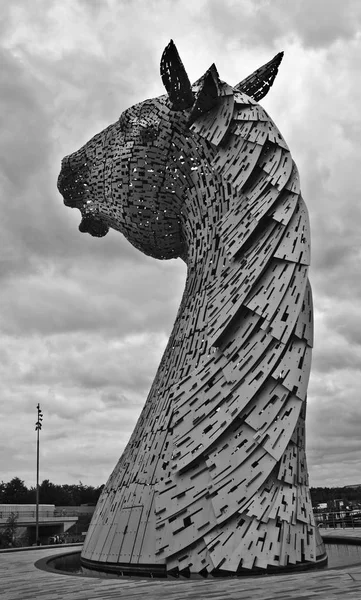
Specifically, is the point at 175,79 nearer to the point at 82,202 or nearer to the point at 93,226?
the point at 82,202

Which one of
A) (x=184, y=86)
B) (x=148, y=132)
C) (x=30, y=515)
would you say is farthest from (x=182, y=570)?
(x=30, y=515)

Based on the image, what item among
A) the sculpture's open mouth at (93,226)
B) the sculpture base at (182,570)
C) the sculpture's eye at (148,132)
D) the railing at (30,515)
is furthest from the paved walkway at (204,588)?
the railing at (30,515)

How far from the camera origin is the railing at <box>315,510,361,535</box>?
1994 cm

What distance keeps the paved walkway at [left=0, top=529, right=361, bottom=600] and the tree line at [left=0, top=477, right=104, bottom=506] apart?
53.8 meters

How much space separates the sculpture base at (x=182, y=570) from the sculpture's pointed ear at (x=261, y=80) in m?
8.66

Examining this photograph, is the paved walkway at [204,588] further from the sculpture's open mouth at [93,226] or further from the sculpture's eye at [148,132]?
the sculpture's open mouth at [93,226]

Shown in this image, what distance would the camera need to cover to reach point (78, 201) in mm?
12477

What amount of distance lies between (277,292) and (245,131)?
2.86m

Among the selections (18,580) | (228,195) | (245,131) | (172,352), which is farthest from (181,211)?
(18,580)

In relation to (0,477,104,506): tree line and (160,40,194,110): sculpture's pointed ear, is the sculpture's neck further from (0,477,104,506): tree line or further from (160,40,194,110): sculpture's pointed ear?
(0,477,104,506): tree line

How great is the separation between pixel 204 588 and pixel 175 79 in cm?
773

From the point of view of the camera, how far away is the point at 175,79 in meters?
9.45

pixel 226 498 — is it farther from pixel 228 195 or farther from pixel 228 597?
pixel 228 195

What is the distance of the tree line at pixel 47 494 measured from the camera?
59.6 meters
